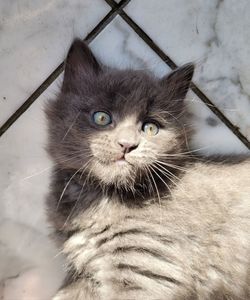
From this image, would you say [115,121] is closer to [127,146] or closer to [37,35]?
[127,146]

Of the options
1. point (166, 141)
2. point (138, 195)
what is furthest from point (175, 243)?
point (166, 141)

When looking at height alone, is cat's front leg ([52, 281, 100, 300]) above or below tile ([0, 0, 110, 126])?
below

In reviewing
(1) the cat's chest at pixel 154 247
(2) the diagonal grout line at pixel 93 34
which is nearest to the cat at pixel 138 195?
(1) the cat's chest at pixel 154 247

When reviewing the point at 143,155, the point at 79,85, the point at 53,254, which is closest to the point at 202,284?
the point at 143,155

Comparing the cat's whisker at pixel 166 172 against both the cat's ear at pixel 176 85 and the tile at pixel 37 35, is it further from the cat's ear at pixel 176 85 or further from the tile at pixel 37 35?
the tile at pixel 37 35

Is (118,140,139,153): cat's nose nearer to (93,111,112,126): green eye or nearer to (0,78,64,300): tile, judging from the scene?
(93,111,112,126): green eye

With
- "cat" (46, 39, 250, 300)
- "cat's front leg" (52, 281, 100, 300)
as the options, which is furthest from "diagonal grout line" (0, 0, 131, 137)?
"cat's front leg" (52, 281, 100, 300)

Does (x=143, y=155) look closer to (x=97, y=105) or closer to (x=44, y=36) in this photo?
(x=97, y=105)

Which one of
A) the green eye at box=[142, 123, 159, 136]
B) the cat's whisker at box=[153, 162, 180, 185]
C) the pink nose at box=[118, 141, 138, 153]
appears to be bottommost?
→ the pink nose at box=[118, 141, 138, 153]
